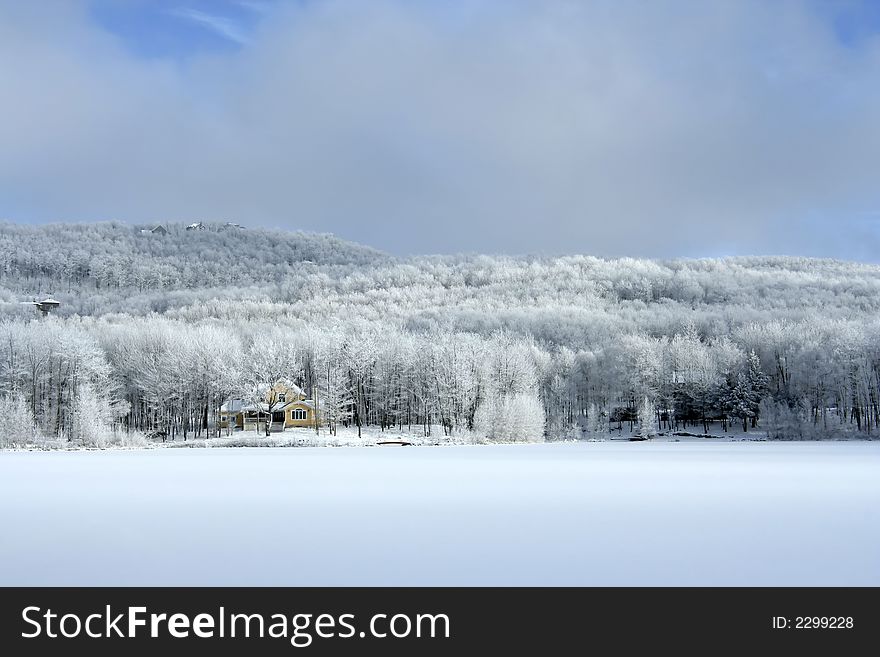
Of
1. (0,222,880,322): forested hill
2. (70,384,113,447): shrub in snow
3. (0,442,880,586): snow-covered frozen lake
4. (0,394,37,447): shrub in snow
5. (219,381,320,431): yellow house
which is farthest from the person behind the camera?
(0,222,880,322): forested hill

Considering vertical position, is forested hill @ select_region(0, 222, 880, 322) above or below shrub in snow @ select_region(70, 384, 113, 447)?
above

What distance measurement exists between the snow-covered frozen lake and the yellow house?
54.4m

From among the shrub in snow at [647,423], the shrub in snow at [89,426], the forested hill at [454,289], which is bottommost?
the shrub in snow at [647,423]

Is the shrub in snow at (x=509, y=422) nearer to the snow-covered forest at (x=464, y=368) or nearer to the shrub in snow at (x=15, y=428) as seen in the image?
the snow-covered forest at (x=464, y=368)

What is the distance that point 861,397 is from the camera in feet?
224

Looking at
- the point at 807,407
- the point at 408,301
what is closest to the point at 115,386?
the point at 807,407

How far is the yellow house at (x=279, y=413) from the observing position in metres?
77.2

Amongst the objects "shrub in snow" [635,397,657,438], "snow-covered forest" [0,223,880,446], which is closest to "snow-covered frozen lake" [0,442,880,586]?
"snow-covered forest" [0,223,880,446]

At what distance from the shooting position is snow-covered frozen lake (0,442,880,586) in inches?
382

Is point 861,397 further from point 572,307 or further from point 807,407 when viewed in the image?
point 572,307

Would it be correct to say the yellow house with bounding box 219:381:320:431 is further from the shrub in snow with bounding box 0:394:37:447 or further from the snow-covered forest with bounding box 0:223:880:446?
the shrub in snow with bounding box 0:394:37:447

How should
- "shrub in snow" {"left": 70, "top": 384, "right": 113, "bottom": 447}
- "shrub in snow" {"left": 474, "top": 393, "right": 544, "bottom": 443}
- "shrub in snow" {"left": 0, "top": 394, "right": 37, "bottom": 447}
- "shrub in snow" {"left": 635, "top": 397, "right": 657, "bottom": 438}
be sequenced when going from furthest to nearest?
"shrub in snow" {"left": 635, "top": 397, "right": 657, "bottom": 438} < "shrub in snow" {"left": 474, "top": 393, "right": 544, "bottom": 443} < "shrub in snow" {"left": 70, "top": 384, "right": 113, "bottom": 447} < "shrub in snow" {"left": 0, "top": 394, "right": 37, "bottom": 447}

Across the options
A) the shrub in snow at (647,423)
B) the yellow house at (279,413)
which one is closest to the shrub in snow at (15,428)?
the yellow house at (279,413)

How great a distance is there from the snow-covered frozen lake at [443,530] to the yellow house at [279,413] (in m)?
54.4
